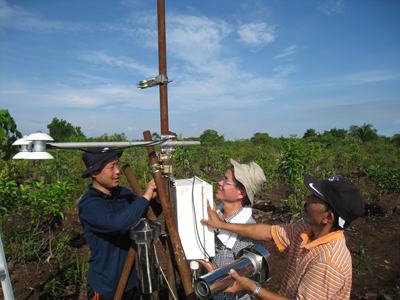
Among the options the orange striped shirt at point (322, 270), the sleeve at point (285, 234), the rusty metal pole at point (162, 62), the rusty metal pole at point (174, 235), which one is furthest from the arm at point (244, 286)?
the rusty metal pole at point (162, 62)

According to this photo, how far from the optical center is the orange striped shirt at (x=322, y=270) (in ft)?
4.31

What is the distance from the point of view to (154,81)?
1598mm

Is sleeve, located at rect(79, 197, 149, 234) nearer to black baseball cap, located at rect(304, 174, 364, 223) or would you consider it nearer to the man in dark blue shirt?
the man in dark blue shirt

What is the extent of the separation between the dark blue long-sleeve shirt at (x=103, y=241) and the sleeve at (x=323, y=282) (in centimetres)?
106

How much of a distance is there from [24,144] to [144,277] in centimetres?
107

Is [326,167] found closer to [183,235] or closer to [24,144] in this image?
[183,235]

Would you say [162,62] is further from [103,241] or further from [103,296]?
[103,296]

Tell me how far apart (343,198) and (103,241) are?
1629mm

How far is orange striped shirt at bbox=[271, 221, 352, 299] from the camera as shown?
1313mm

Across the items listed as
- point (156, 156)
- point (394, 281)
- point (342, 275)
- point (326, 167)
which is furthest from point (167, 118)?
point (326, 167)

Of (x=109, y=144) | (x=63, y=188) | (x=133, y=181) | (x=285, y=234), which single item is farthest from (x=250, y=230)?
(x=63, y=188)

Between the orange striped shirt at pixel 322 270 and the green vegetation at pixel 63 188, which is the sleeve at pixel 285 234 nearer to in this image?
the orange striped shirt at pixel 322 270

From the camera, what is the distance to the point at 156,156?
1.64 metres

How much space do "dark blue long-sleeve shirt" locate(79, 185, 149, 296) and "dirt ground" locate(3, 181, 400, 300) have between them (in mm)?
1679
